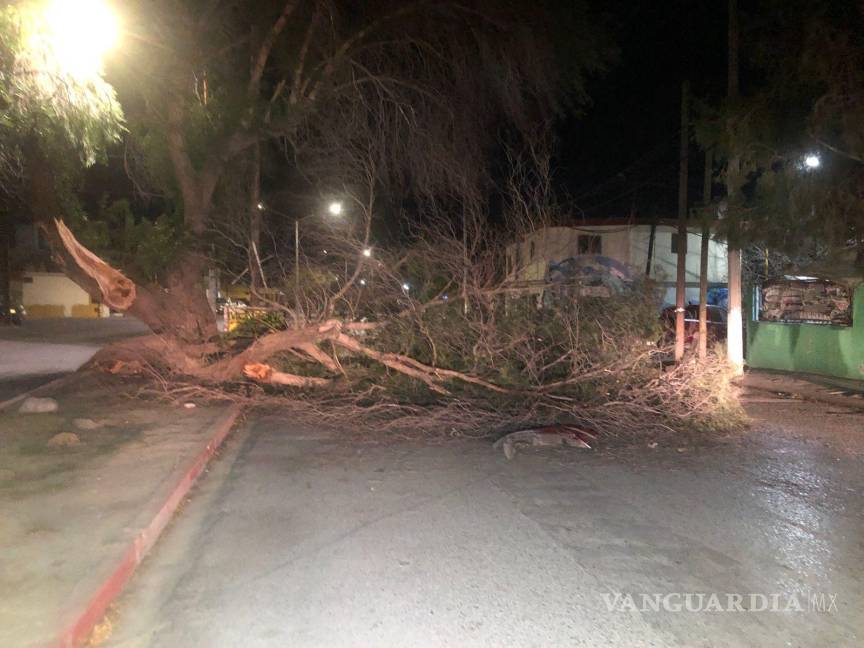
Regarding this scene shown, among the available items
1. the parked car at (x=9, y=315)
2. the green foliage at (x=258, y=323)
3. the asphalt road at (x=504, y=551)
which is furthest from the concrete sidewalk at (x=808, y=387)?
the parked car at (x=9, y=315)

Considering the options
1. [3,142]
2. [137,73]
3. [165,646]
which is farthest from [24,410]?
[165,646]

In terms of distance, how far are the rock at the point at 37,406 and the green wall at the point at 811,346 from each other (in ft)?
49.7

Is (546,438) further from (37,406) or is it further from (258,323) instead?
(258,323)

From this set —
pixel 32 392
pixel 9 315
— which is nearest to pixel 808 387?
pixel 32 392

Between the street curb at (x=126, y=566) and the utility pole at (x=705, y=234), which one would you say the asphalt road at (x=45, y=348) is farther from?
the utility pole at (x=705, y=234)

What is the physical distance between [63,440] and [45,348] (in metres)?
17.0

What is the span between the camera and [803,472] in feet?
25.2

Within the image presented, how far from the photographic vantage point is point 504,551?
17.3ft

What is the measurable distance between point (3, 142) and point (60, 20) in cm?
177

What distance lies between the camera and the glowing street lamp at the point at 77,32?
249 inches

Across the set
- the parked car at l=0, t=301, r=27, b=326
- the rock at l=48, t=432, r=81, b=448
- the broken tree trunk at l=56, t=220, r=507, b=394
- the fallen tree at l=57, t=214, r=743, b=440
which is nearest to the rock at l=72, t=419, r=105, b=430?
the rock at l=48, t=432, r=81, b=448

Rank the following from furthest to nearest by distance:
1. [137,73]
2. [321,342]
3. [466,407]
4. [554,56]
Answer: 1. [554,56]
2. [321,342]
3. [137,73]
4. [466,407]

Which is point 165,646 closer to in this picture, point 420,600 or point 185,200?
point 420,600

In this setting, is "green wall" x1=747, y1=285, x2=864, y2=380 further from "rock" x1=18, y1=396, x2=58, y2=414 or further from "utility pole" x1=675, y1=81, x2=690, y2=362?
"rock" x1=18, y1=396, x2=58, y2=414
